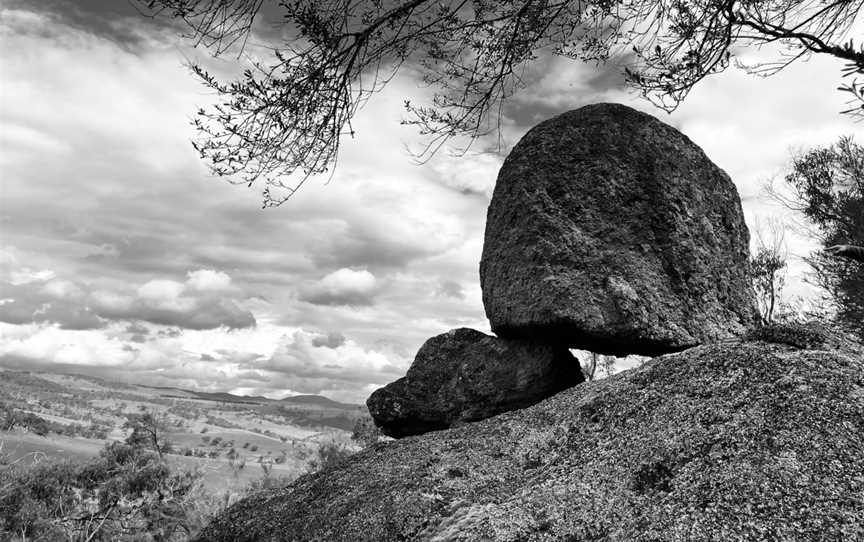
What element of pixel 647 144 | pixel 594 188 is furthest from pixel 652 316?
pixel 647 144

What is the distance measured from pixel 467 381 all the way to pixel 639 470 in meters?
3.49

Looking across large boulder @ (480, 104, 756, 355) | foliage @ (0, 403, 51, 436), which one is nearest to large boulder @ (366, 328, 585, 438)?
large boulder @ (480, 104, 756, 355)

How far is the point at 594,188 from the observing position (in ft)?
22.6

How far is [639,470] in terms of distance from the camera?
355 cm

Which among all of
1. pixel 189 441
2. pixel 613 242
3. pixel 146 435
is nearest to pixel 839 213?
pixel 613 242

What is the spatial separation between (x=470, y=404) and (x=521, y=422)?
1977 mm

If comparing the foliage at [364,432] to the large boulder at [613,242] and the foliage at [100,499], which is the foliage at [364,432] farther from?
the large boulder at [613,242]

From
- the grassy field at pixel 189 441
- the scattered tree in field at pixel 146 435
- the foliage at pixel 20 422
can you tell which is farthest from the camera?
the foliage at pixel 20 422

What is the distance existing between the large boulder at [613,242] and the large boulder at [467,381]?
0.26 meters

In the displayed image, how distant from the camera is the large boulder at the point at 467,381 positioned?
6.66 meters

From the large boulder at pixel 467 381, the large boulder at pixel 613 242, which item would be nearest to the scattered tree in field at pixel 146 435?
the large boulder at pixel 467 381

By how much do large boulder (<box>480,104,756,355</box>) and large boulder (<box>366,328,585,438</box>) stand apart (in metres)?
0.26

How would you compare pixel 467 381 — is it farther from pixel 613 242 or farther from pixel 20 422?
pixel 20 422

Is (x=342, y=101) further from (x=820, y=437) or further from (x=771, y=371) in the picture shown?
(x=820, y=437)
